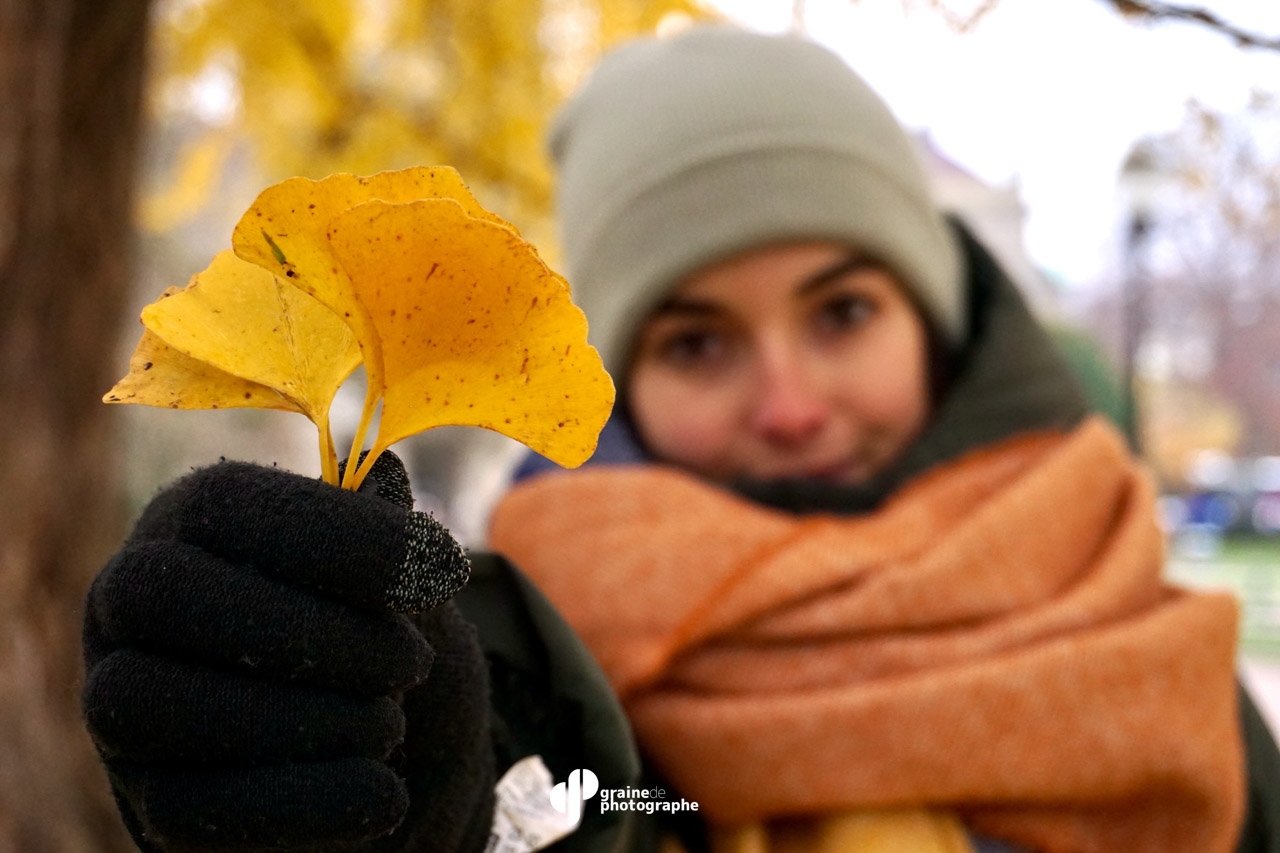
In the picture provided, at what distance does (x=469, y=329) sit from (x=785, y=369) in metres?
0.76

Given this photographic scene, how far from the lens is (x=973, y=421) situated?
1.12m

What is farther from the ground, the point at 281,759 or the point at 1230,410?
the point at 281,759

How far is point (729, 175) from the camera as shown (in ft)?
3.69

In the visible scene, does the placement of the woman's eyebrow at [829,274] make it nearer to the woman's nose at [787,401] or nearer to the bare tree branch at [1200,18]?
the woman's nose at [787,401]

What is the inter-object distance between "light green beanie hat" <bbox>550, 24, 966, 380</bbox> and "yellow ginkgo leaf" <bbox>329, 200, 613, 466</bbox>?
738 millimetres

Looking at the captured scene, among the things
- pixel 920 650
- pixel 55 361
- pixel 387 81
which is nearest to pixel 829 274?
pixel 920 650

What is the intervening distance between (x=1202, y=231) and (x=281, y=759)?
8.27 feet

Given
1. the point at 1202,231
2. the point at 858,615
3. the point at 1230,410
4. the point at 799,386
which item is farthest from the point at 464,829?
the point at 1230,410

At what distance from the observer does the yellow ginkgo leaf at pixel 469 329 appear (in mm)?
344

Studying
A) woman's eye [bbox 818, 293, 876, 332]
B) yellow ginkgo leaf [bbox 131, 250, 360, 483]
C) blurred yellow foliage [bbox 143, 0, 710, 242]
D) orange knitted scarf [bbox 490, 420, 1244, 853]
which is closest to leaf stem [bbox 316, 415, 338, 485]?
yellow ginkgo leaf [bbox 131, 250, 360, 483]

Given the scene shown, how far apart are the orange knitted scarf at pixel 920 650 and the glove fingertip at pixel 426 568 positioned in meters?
0.57

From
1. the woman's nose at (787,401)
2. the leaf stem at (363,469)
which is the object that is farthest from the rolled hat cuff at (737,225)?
the leaf stem at (363,469)

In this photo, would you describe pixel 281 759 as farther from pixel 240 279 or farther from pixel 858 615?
pixel 858 615

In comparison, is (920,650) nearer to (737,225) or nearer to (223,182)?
(737,225)
